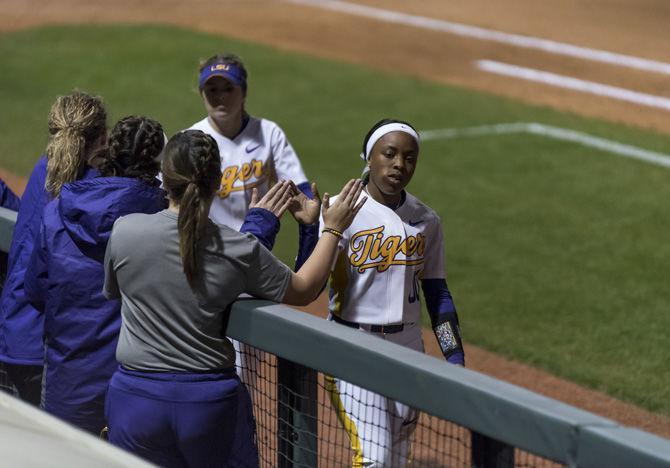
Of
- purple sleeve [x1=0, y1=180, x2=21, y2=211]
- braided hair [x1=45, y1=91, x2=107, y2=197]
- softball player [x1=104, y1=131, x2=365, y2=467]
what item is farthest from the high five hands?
purple sleeve [x1=0, y1=180, x2=21, y2=211]

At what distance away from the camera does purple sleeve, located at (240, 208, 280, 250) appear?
13.1ft

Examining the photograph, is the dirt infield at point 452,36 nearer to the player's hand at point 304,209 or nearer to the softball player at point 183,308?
the player's hand at point 304,209

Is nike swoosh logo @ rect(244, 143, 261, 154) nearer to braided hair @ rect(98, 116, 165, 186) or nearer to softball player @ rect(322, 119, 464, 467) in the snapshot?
softball player @ rect(322, 119, 464, 467)

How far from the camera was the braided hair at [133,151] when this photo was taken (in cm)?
414

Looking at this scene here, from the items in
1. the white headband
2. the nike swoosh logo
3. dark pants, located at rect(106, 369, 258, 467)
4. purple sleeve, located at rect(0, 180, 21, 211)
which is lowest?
dark pants, located at rect(106, 369, 258, 467)

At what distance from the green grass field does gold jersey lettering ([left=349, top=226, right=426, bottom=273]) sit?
9.53 ft

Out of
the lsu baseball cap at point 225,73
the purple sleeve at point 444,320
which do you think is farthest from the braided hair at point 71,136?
the lsu baseball cap at point 225,73

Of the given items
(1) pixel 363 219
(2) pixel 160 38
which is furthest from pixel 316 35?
(1) pixel 363 219

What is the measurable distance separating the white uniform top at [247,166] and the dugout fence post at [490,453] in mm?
3030

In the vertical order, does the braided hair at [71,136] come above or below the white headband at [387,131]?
below

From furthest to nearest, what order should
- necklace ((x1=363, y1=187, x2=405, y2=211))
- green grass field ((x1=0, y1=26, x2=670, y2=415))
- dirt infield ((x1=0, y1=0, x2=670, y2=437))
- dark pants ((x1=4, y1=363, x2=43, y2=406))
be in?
dirt infield ((x1=0, y1=0, x2=670, y2=437))
green grass field ((x1=0, y1=26, x2=670, y2=415))
necklace ((x1=363, y1=187, x2=405, y2=211))
dark pants ((x1=4, y1=363, x2=43, y2=406))

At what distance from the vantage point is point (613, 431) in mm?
2855

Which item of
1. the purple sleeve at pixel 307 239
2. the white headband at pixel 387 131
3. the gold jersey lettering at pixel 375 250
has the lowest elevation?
the gold jersey lettering at pixel 375 250

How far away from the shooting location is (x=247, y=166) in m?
6.23
